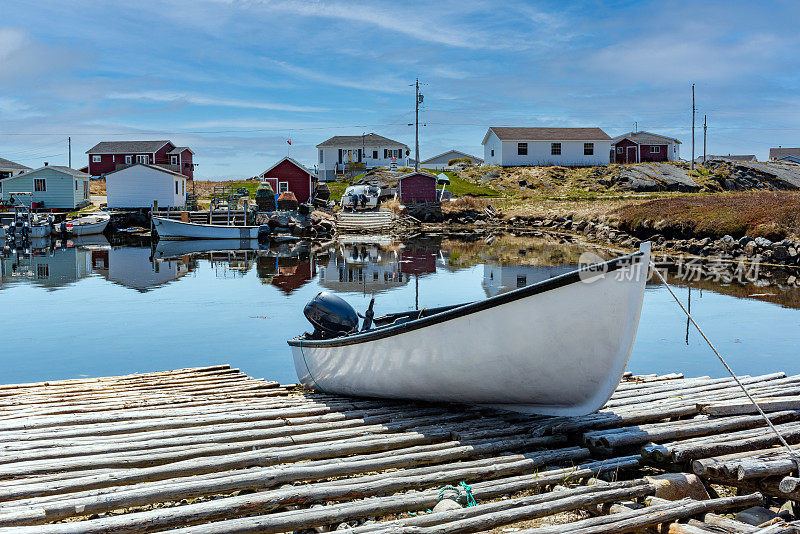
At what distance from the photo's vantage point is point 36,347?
46.5 ft

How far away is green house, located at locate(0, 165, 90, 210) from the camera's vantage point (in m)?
57.6

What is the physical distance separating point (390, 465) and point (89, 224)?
50522 millimetres

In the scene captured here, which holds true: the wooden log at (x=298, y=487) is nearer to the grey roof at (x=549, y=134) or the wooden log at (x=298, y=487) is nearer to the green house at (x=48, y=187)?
the green house at (x=48, y=187)

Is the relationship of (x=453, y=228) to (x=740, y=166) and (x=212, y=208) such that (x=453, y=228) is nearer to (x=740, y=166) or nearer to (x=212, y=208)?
(x=212, y=208)

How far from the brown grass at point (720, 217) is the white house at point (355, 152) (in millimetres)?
42593

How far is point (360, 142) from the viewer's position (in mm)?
79062

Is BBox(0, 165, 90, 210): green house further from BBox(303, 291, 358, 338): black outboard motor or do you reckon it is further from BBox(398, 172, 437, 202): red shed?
BBox(303, 291, 358, 338): black outboard motor

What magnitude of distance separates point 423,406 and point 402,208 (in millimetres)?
47460

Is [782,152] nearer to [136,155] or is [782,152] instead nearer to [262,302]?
[136,155]

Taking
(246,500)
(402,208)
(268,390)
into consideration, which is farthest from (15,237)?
(246,500)

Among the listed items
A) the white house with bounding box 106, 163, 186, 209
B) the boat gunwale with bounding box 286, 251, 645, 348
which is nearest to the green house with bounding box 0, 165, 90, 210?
the white house with bounding box 106, 163, 186, 209

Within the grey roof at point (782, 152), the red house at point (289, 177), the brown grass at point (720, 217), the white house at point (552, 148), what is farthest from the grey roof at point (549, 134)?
the grey roof at point (782, 152)

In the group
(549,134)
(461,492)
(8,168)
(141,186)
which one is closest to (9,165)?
(8,168)

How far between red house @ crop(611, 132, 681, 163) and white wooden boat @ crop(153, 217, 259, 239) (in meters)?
44.8
